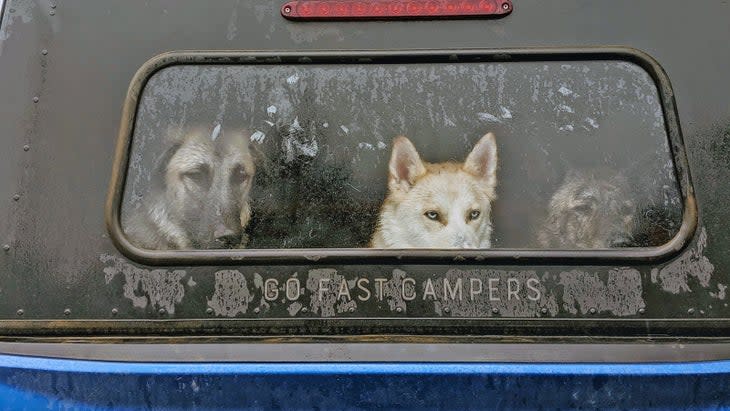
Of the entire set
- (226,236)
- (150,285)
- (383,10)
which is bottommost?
(150,285)

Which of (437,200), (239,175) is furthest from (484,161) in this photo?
(239,175)

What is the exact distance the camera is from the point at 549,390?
1.77m

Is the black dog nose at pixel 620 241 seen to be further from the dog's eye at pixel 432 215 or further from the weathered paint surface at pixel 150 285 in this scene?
the weathered paint surface at pixel 150 285

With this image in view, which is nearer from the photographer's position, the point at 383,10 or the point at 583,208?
the point at 583,208

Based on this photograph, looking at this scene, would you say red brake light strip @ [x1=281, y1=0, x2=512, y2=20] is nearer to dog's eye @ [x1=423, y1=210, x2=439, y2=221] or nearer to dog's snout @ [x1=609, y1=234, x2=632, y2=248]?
dog's eye @ [x1=423, y1=210, x2=439, y2=221]

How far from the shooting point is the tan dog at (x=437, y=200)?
6.39 feet

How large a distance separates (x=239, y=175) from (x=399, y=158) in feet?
1.53

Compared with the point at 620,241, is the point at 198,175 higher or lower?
higher

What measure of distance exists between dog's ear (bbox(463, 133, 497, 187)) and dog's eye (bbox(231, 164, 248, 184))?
0.64 metres

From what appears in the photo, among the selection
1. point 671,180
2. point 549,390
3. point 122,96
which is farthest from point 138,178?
point 671,180

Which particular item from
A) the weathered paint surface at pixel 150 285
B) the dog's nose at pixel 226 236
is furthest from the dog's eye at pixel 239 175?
the weathered paint surface at pixel 150 285

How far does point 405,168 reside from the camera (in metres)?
2.00

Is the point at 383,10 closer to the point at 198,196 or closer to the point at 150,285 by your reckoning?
the point at 198,196

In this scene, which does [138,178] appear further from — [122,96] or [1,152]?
[1,152]
